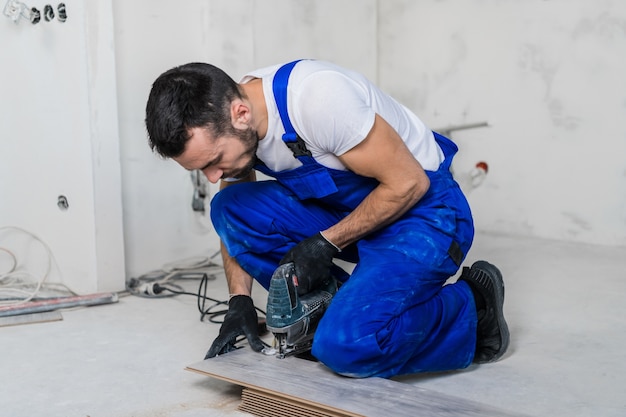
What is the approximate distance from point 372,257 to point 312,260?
0.16m

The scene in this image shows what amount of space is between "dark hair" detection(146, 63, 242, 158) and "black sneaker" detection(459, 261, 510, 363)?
833 mm

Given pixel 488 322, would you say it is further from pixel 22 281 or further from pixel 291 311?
pixel 22 281

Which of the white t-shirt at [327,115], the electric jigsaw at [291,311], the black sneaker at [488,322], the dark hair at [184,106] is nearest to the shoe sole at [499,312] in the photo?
the black sneaker at [488,322]

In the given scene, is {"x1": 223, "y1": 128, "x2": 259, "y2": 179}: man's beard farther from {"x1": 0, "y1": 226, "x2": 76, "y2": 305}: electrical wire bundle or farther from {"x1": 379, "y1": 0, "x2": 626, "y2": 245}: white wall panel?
{"x1": 379, "y1": 0, "x2": 626, "y2": 245}: white wall panel

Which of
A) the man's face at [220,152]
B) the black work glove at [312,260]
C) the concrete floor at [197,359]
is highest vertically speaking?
the man's face at [220,152]

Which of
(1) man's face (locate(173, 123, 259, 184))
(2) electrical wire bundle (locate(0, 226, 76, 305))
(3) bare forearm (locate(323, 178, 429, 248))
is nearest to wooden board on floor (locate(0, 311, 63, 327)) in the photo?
(2) electrical wire bundle (locate(0, 226, 76, 305))

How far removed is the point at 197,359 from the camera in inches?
84.9

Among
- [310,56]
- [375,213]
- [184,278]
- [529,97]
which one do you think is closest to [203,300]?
[184,278]

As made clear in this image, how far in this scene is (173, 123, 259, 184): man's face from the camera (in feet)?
5.87

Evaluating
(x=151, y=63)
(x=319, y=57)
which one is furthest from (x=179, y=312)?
(x=319, y=57)

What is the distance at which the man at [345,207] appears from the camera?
1.79m

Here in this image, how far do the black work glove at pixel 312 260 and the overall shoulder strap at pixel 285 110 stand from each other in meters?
0.23

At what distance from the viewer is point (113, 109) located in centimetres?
286

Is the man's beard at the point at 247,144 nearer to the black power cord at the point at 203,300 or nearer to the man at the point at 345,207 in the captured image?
the man at the point at 345,207
